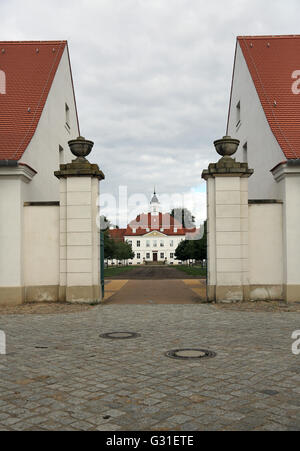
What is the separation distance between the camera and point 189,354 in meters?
7.03

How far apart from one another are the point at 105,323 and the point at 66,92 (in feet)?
A: 49.4

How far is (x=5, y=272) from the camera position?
13.6 meters

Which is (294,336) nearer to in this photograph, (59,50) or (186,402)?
(186,402)

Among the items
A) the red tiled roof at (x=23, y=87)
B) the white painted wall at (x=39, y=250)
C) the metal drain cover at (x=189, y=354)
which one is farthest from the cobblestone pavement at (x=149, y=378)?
the red tiled roof at (x=23, y=87)

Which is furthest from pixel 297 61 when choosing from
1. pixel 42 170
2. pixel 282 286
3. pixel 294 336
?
pixel 294 336

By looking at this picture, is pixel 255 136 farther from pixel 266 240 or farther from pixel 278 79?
pixel 266 240

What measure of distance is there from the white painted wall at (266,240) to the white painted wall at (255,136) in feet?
4.14

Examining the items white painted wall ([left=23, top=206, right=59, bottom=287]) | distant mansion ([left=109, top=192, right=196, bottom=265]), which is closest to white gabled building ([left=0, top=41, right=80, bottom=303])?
white painted wall ([left=23, top=206, right=59, bottom=287])

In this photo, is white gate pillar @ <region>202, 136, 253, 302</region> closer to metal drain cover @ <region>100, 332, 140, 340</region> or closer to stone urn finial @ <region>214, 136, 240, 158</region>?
stone urn finial @ <region>214, 136, 240, 158</region>

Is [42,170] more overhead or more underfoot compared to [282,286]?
more overhead

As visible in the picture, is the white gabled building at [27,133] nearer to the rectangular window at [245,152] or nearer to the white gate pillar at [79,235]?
the white gate pillar at [79,235]

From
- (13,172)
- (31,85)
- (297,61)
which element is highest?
(297,61)

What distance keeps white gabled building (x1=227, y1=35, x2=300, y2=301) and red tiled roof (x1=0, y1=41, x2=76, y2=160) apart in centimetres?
770

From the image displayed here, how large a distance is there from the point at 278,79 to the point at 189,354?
13796 millimetres
